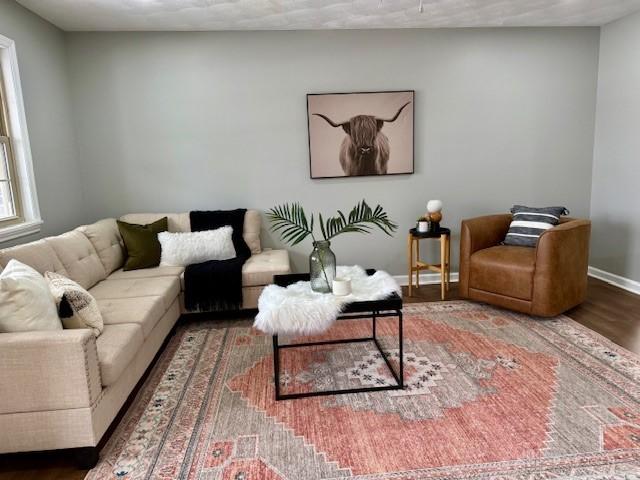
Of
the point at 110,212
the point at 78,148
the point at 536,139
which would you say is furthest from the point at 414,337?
the point at 78,148

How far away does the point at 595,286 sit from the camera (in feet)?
13.9

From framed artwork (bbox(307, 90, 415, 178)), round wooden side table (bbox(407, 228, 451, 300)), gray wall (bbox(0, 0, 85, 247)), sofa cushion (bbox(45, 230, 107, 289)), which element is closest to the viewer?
sofa cushion (bbox(45, 230, 107, 289))

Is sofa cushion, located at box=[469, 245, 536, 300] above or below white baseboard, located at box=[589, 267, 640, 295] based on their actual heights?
above

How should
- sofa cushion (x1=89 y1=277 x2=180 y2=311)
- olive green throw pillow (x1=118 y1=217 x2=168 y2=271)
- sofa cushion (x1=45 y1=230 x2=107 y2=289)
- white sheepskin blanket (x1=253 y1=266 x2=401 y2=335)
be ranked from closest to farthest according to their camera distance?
white sheepskin blanket (x1=253 y1=266 x2=401 y2=335), sofa cushion (x1=45 y1=230 x2=107 y2=289), sofa cushion (x1=89 y1=277 x2=180 y2=311), olive green throw pillow (x1=118 y1=217 x2=168 y2=271)

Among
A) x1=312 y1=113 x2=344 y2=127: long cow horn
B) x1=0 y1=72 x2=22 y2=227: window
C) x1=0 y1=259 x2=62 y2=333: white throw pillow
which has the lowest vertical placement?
x1=0 y1=259 x2=62 y2=333: white throw pillow

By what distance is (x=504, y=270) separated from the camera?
3.52 meters

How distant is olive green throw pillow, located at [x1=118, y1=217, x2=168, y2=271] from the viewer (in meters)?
3.72

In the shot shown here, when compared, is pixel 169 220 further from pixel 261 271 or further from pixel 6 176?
pixel 6 176

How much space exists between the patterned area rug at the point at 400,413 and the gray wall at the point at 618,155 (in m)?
1.59

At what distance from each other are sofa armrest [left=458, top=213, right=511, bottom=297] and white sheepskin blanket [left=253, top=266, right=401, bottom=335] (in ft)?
4.18

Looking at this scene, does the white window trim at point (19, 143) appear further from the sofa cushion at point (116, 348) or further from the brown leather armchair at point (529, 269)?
the brown leather armchair at point (529, 269)

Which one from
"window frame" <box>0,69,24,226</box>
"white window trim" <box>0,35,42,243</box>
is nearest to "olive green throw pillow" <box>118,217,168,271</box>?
"white window trim" <box>0,35,42,243</box>

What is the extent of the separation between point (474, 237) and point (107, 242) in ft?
10.2

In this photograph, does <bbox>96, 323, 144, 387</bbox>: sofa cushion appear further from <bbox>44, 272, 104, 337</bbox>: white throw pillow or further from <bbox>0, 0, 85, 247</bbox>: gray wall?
<bbox>0, 0, 85, 247</bbox>: gray wall
